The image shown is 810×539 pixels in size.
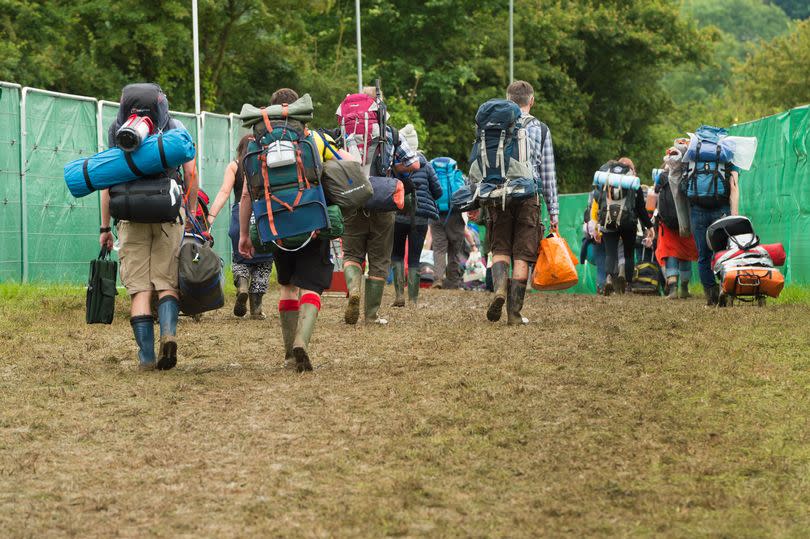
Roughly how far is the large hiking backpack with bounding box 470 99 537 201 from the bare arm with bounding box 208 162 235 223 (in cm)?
214

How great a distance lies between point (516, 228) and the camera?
1132cm

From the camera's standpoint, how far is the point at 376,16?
142 feet

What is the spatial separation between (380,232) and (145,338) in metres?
3.74

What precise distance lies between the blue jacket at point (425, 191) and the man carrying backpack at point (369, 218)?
2040mm

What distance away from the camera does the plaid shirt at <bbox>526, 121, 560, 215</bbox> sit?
11195 millimetres

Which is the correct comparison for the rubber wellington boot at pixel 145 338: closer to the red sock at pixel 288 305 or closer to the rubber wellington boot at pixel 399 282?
the red sock at pixel 288 305

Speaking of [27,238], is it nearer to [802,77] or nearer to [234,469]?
[234,469]

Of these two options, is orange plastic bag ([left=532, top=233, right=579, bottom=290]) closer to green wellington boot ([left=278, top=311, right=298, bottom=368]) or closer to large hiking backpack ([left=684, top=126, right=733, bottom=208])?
large hiking backpack ([left=684, top=126, right=733, bottom=208])

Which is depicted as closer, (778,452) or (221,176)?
(778,452)

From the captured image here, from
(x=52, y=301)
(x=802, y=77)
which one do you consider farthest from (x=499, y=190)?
(x=802, y=77)

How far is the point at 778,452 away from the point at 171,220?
3.92m

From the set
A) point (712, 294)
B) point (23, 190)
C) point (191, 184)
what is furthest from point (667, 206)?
point (191, 184)

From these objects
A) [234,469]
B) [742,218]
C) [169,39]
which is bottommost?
[234,469]

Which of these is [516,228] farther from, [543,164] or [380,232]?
[380,232]
